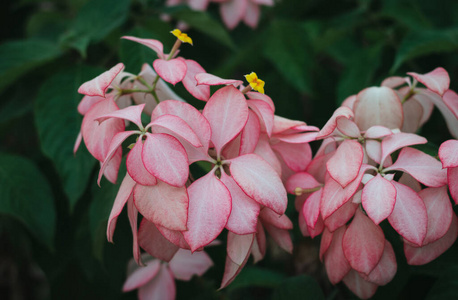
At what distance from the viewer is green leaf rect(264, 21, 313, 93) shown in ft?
2.59

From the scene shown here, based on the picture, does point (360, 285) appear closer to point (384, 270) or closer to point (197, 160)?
point (384, 270)

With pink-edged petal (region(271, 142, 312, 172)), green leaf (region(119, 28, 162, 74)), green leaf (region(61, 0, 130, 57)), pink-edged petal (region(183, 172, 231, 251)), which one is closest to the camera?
pink-edged petal (region(183, 172, 231, 251))

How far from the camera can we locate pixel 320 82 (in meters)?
0.91

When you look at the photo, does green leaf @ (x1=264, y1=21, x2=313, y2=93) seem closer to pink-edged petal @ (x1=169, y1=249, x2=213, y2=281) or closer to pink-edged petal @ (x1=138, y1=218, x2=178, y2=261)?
pink-edged petal @ (x1=169, y1=249, x2=213, y2=281)

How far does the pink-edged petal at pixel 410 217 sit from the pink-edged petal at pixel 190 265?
277 millimetres

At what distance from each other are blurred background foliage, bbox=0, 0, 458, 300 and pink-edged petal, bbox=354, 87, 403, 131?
6 cm

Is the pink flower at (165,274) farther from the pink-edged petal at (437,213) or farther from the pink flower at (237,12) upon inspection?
the pink flower at (237,12)

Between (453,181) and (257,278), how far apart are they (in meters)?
0.36

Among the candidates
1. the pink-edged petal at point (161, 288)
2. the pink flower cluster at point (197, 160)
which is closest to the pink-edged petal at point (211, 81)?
the pink flower cluster at point (197, 160)

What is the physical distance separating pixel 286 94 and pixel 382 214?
539 millimetres

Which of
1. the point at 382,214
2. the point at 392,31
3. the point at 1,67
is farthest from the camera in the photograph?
the point at 392,31

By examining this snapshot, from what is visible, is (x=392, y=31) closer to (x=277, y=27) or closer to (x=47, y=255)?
(x=277, y=27)

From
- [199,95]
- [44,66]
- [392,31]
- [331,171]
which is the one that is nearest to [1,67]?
[44,66]

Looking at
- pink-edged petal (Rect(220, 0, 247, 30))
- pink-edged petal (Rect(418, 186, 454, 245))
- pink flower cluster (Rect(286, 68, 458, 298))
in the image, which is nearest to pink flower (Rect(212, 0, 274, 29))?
pink-edged petal (Rect(220, 0, 247, 30))
